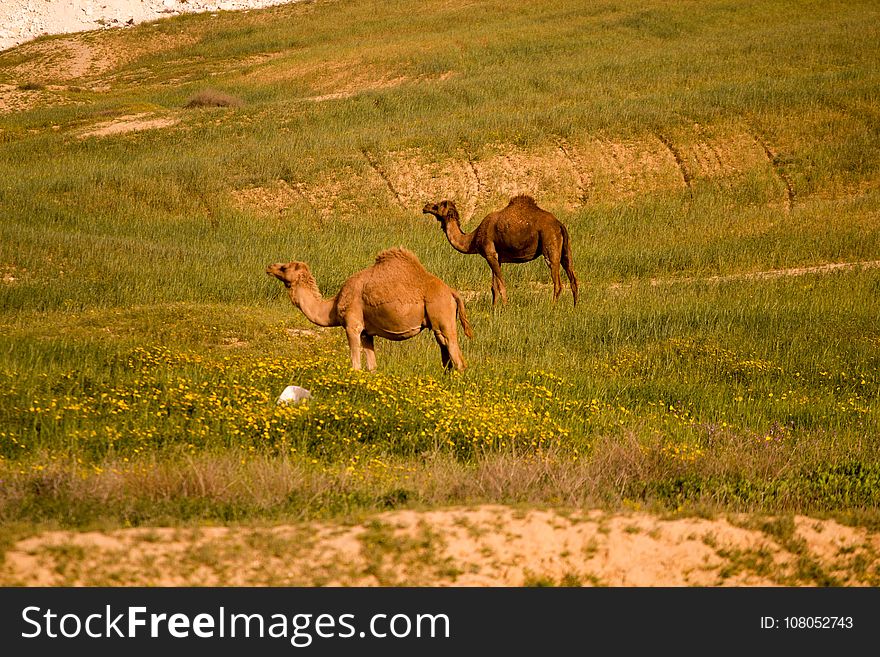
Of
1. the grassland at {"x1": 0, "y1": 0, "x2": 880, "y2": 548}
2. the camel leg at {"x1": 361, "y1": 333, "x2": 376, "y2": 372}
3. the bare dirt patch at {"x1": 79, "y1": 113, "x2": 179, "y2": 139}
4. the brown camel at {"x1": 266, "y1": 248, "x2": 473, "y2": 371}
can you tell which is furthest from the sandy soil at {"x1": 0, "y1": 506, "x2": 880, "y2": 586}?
the bare dirt patch at {"x1": 79, "y1": 113, "x2": 179, "y2": 139}

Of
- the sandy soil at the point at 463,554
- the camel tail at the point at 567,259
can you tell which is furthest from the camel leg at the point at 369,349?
the camel tail at the point at 567,259

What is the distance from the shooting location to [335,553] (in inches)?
307

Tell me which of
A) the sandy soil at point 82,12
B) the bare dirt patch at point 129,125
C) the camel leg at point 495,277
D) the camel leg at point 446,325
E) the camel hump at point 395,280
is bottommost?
the camel leg at point 495,277

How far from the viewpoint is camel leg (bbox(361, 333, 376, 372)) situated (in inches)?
555

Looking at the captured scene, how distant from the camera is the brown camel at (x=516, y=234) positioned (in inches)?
811

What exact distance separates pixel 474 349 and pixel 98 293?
818 cm

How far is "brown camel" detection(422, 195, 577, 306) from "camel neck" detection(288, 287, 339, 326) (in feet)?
21.1

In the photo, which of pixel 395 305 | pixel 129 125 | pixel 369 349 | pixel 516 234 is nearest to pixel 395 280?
pixel 395 305

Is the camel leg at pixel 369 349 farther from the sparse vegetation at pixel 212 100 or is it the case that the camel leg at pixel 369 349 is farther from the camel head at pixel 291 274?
the sparse vegetation at pixel 212 100

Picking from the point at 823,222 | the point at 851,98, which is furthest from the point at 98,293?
the point at 851,98

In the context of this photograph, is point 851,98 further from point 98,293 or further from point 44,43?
point 44,43

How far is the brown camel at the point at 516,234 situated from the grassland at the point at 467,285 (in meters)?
1.06

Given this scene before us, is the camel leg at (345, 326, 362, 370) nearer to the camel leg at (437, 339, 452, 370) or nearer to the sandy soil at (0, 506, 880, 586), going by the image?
the camel leg at (437, 339, 452, 370)

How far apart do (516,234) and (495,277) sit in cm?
100
